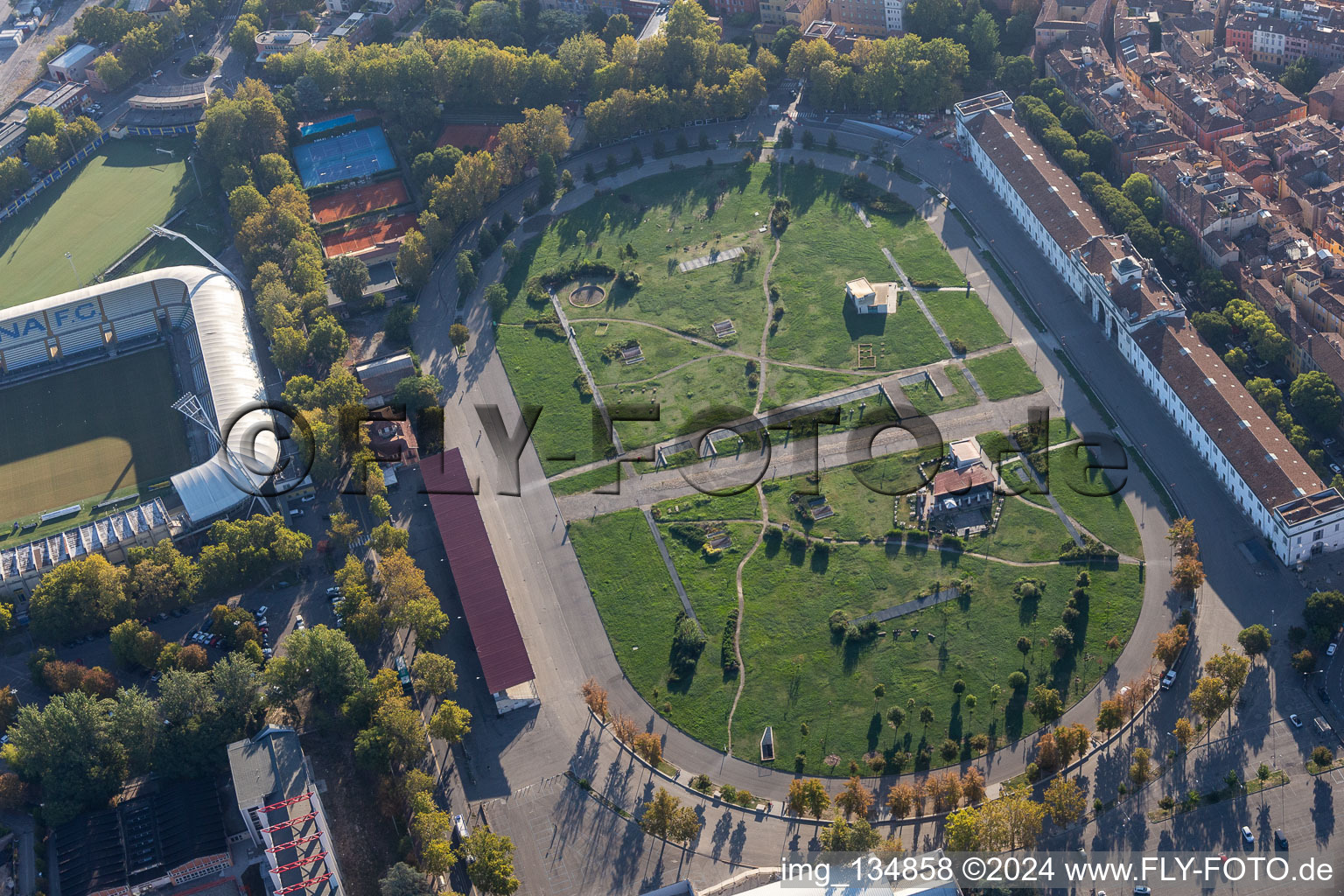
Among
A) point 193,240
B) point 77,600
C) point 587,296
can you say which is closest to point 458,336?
point 587,296

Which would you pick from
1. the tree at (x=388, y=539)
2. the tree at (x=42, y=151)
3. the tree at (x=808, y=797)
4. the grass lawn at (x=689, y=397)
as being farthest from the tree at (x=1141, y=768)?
the tree at (x=42, y=151)

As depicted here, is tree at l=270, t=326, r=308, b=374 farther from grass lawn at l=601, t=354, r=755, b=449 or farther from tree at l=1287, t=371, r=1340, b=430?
tree at l=1287, t=371, r=1340, b=430

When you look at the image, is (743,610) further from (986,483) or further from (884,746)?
(986,483)

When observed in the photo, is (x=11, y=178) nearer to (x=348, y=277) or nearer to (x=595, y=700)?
(x=348, y=277)

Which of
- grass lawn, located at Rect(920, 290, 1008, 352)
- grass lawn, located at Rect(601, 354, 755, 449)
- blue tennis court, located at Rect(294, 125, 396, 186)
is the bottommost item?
grass lawn, located at Rect(601, 354, 755, 449)

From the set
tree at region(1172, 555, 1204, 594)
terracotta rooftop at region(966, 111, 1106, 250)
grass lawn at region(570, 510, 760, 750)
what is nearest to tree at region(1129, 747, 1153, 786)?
tree at region(1172, 555, 1204, 594)

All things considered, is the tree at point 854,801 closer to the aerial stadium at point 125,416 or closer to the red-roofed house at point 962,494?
the red-roofed house at point 962,494

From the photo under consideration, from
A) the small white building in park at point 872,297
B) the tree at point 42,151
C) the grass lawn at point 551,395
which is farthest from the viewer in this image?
the tree at point 42,151
